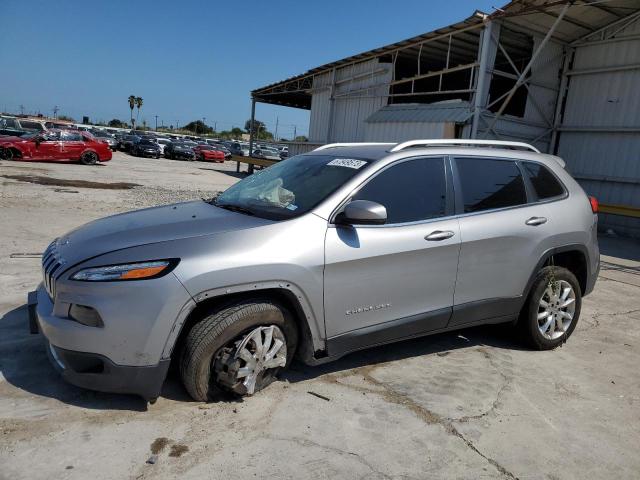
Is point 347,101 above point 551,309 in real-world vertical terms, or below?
above

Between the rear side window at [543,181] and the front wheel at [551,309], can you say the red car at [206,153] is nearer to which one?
the rear side window at [543,181]

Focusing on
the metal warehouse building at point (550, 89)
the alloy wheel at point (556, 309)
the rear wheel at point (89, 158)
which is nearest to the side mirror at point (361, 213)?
the alloy wheel at point (556, 309)

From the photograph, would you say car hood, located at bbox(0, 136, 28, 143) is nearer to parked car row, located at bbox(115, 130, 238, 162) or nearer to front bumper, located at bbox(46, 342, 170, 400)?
parked car row, located at bbox(115, 130, 238, 162)

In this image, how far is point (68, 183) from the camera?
14.9m

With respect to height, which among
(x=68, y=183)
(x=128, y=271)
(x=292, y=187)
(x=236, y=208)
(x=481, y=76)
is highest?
(x=481, y=76)

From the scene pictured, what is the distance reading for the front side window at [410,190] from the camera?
352cm

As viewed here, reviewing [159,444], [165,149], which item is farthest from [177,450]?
[165,149]

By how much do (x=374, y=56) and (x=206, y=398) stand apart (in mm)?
18027

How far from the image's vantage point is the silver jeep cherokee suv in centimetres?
279

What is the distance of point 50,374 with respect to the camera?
3.35 m

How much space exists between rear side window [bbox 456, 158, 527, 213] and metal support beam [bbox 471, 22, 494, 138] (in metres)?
10.3

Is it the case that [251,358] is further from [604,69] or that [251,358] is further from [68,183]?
[604,69]

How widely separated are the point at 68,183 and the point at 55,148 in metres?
7.85

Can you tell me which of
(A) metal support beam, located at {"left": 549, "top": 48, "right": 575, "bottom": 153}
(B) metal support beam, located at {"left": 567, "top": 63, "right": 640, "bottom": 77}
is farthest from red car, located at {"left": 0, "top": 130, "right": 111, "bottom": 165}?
(B) metal support beam, located at {"left": 567, "top": 63, "right": 640, "bottom": 77}
